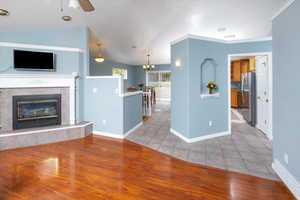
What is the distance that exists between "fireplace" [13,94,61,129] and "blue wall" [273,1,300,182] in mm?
4550

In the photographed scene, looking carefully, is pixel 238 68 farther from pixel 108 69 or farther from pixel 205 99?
pixel 108 69

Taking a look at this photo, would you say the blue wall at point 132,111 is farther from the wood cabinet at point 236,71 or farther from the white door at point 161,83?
the white door at point 161,83

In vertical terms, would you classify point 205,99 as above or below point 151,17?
below

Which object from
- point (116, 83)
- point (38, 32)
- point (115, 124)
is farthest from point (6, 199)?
point (38, 32)

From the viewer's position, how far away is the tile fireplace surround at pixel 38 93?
3357 mm

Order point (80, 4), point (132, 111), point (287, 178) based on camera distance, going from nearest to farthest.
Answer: point (287, 178), point (80, 4), point (132, 111)

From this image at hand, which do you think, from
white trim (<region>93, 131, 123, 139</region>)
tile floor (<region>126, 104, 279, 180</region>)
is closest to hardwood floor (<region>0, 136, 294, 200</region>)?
tile floor (<region>126, 104, 279, 180</region>)

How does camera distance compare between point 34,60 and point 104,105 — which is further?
point 104,105

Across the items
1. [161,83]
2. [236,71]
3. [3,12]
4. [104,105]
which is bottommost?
[104,105]

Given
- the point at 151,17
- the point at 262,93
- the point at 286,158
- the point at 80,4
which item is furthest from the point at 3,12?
the point at 262,93

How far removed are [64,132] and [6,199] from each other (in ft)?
6.81

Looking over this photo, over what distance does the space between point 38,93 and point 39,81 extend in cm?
30

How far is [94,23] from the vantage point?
13.5 ft

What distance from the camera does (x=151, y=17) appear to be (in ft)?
13.7
